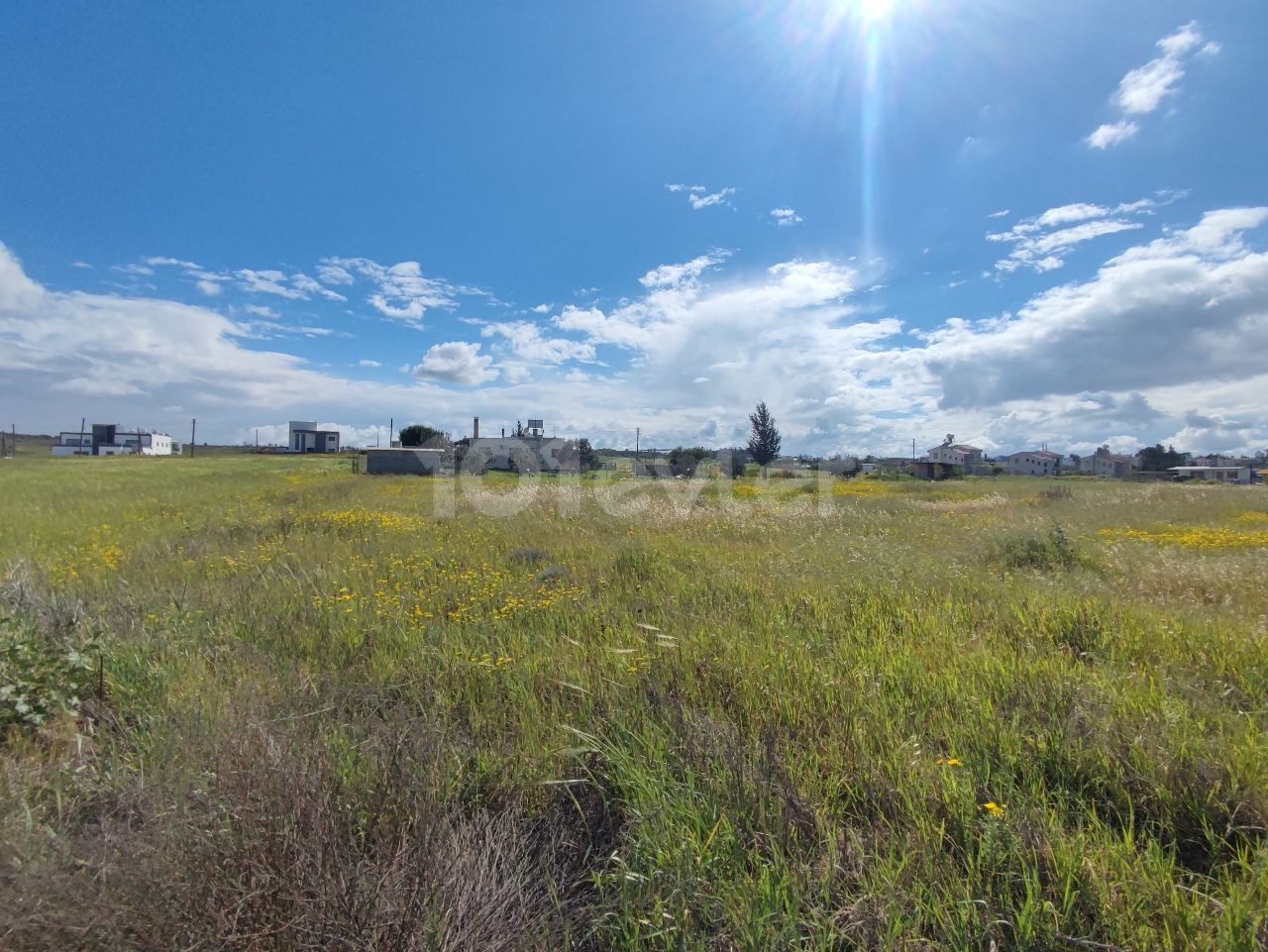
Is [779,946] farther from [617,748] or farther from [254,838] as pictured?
[254,838]

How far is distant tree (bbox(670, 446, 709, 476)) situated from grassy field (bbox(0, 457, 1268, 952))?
32.7m

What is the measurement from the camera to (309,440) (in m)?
72.5

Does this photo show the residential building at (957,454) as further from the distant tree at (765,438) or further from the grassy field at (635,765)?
the grassy field at (635,765)

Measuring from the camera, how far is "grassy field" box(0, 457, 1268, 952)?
4.74 feet

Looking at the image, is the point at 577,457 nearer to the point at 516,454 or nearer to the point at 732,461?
the point at 516,454

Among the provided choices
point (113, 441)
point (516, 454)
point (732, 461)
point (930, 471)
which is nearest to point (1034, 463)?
point (930, 471)

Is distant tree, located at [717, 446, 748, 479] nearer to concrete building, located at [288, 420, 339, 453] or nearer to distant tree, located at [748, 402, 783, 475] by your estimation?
distant tree, located at [748, 402, 783, 475]

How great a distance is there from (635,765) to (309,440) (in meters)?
83.5

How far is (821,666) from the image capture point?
3.10m

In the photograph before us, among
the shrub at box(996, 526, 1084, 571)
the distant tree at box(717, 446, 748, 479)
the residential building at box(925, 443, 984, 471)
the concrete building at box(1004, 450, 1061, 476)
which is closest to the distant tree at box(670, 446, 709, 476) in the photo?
the distant tree at box(717, 446, 748, 479)

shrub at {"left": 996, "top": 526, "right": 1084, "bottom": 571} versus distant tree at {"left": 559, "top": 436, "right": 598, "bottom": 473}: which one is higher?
distant tree at {"left": 559, "top": 436, "right": 598, "bottom": 473}

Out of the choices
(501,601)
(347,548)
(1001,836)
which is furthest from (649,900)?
(347,548)

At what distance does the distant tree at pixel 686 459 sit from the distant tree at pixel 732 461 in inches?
63.1

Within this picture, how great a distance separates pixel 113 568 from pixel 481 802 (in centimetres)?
A: 638
